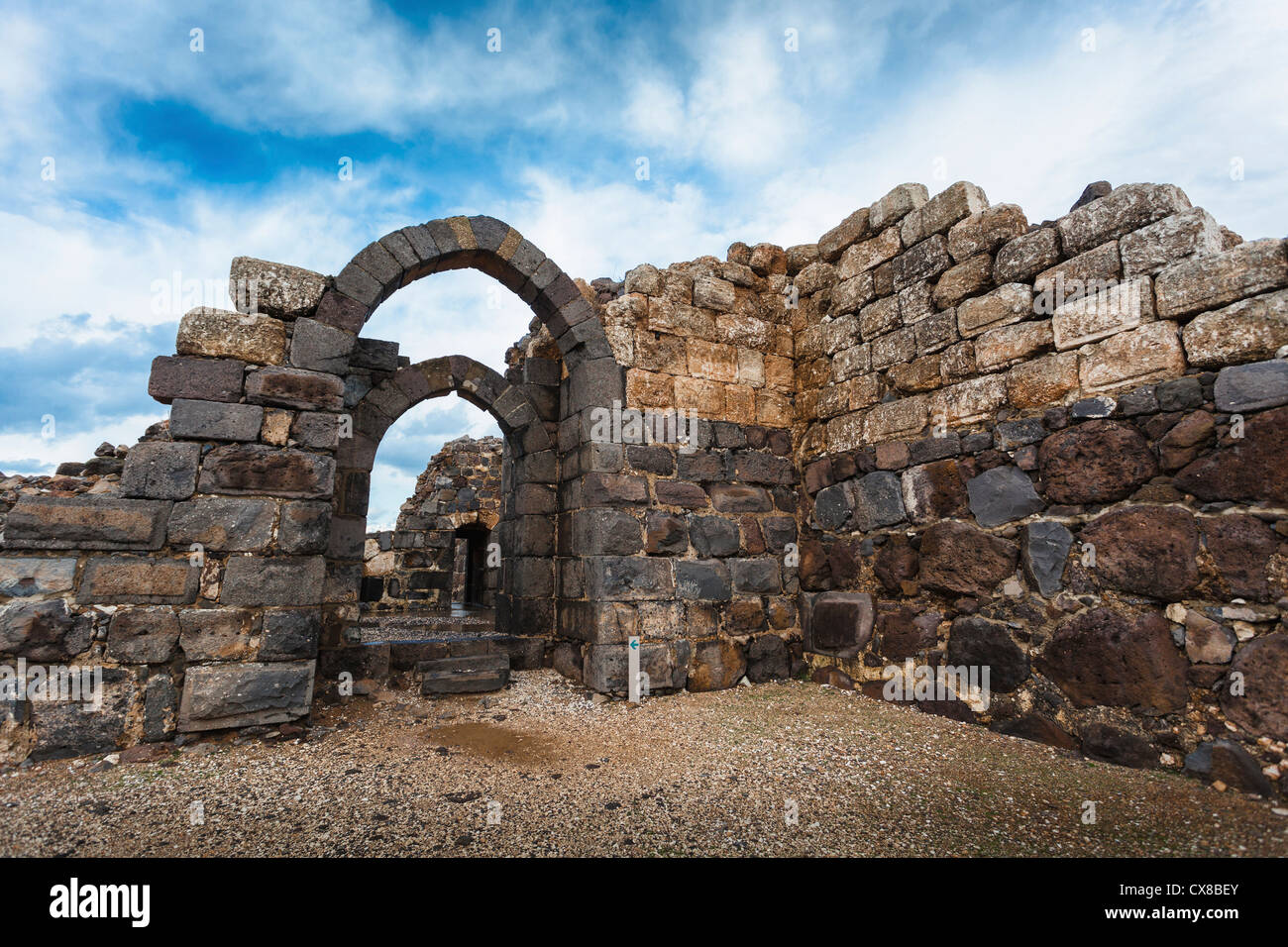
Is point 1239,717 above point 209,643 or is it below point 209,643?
below

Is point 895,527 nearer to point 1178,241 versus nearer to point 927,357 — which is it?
point 927,357

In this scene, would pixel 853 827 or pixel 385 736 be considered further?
pixel 385 736

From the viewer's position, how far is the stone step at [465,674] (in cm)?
487

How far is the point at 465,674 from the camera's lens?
4988 mm

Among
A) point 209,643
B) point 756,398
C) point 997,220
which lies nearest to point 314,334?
point 209,643

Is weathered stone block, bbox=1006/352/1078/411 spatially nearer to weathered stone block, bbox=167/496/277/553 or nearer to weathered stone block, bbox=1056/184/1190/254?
weathered stone block, bbox=1056/184/1190/254

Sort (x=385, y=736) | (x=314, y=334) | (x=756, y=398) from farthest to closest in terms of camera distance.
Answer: (x=756, y=398) → (x=314, y=334) → (x=385, y=736)

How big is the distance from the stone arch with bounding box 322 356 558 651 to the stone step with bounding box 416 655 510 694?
0.63m

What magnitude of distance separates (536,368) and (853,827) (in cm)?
481

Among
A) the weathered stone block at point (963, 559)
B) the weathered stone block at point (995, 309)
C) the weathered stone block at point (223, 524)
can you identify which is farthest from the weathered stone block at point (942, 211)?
the weathered stone block at point (223, 524)

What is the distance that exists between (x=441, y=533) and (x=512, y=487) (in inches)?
244

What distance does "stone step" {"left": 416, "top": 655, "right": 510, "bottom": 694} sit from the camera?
4.87m

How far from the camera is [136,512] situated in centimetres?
363

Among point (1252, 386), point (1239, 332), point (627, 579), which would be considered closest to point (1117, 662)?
point (1252, 386)
